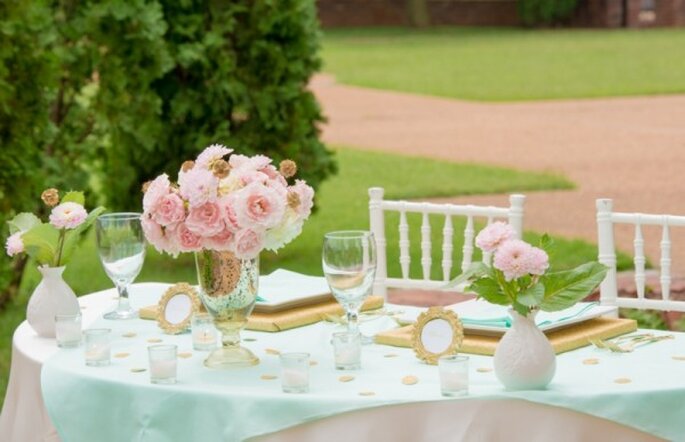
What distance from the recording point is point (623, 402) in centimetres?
307

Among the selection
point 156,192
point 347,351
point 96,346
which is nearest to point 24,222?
point 96,346

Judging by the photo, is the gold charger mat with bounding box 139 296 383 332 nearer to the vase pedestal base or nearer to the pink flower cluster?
the vase pedestal base

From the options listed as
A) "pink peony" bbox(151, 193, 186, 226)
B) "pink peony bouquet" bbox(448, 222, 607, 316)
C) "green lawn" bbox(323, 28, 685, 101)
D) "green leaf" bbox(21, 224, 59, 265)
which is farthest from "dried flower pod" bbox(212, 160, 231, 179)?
"green lawn" bbox(323, 28, 685, 101)

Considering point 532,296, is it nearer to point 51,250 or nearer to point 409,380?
point 409,380

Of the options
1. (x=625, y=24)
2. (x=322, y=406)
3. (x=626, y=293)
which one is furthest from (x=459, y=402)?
(x=625, y=24)

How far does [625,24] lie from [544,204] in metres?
33.6

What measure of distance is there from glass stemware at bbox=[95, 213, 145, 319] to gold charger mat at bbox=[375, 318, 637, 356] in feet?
2.33

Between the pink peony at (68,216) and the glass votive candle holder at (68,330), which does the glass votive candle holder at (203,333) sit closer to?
the glass votive candle holder at (68,330)

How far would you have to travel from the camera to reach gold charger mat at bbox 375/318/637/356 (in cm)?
354

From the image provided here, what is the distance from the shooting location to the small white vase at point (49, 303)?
3795 mm

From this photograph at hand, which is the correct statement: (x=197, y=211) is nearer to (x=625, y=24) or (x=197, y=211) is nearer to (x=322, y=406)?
(x=322, y=406)

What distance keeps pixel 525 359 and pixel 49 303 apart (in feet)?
4.41

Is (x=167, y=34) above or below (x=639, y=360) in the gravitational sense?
above

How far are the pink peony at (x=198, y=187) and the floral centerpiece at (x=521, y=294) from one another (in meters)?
0.59
